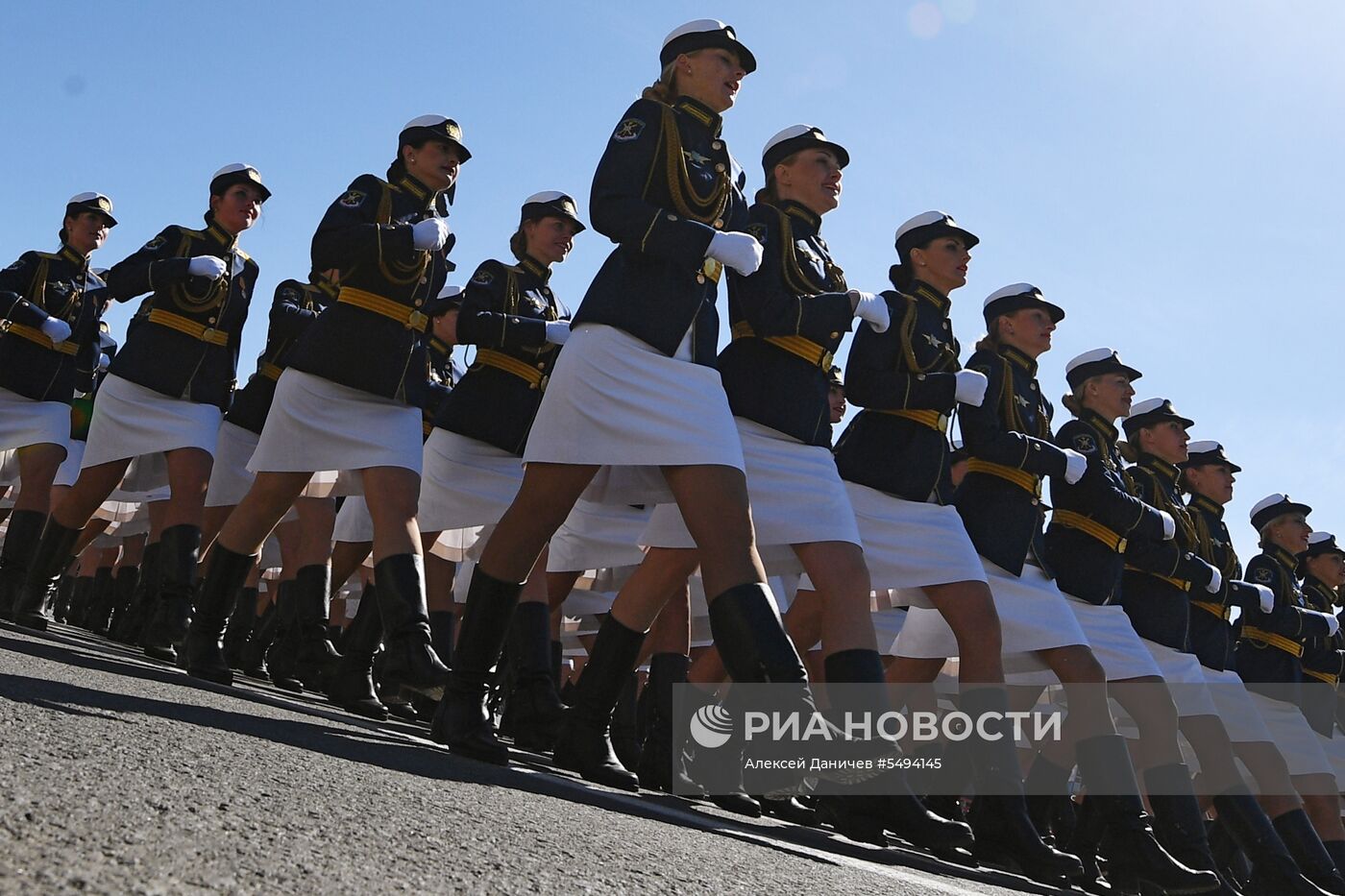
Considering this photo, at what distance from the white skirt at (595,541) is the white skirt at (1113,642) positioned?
1.95 meters

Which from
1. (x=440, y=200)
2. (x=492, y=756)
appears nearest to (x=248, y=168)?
(x=440, y=200)

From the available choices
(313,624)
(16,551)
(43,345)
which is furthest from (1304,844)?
(43,345)

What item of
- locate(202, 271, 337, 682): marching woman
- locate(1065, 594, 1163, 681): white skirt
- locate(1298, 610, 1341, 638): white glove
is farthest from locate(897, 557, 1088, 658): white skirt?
locate(1298, 610, 1341, 638): white glove

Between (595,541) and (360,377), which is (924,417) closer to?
(595,541)

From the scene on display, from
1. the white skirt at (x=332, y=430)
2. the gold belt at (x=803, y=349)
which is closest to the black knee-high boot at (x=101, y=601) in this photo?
the white skirt at (x=332, y=430)

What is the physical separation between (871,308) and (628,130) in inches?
51.6

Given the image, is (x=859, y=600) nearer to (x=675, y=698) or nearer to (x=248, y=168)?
(x=675, y=698)

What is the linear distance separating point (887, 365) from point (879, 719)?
173cm

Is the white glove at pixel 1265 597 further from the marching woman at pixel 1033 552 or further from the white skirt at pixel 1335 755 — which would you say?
the marching woman at pixel 1033 552

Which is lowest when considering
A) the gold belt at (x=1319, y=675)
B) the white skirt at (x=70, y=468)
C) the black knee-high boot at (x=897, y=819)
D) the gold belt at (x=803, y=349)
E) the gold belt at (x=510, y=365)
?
the black knee-high boot at (x=897, y=819)

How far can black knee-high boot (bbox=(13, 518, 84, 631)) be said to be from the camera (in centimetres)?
579

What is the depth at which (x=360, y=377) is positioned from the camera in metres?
4.68

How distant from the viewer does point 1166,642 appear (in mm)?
6266

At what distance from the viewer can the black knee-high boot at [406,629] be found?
390 cm
